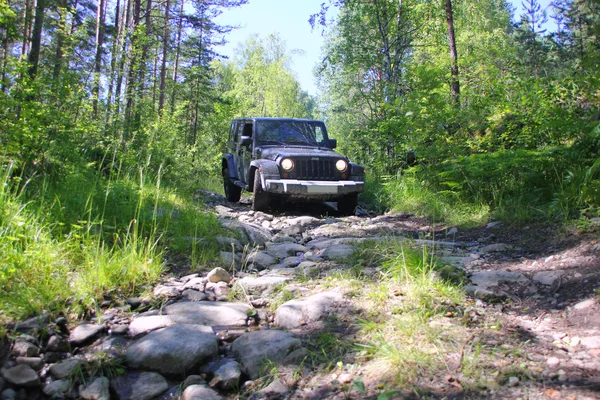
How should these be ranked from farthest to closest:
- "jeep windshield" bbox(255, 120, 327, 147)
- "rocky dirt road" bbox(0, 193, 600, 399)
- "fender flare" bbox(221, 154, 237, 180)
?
1. "fender flare" bbox(221, 154, 237, 180)
2. "jeep windshield" bbox(255, 120, 327, 147)
3. "rocky dirt road" bbox(0, 193, 600, 399)

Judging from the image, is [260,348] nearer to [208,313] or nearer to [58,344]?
[208,313]

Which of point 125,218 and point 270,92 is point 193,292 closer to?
point 125,218

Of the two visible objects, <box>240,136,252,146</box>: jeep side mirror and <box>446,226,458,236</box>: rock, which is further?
<box>240,136,252,146</box>: jeep side mirror

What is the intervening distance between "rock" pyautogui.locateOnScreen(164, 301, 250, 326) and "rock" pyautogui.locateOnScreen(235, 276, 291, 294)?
346mm

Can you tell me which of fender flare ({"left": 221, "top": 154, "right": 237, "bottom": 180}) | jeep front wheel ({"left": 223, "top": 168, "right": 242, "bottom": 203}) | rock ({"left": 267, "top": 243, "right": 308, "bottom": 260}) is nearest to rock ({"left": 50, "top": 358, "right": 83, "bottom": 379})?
rock ({"left": 267, "top": 243, "right": 308, "bottom": 260})

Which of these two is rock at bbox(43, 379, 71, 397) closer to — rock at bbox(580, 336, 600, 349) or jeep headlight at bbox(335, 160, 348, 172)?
rock at bbox(580, 336, 600, 349)

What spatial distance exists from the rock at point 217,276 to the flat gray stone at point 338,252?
3.38ft

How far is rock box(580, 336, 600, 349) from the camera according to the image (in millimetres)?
2199

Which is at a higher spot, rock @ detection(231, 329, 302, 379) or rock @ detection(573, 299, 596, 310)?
rock @ detection(573, 299, 596, 310)

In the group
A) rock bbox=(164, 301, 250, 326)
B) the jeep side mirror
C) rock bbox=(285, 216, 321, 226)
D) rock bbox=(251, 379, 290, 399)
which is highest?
the jeep side mirror

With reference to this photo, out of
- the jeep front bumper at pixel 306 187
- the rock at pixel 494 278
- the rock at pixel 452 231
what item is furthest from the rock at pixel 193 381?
the jeep front bumper at pixel 306 187

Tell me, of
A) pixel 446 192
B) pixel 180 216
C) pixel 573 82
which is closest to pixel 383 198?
pixel 446 192

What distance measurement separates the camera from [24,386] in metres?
2.17

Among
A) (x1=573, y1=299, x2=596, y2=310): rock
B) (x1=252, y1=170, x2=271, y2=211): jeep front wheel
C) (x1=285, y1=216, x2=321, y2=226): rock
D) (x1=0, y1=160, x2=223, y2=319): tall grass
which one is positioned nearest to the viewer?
(x1=573, y1=299, x2=596, y2=310): rock
